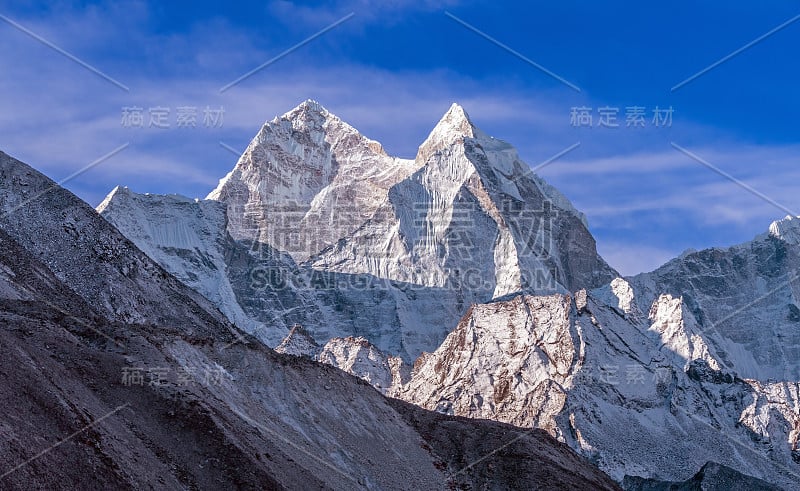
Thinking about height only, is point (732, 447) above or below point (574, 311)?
below

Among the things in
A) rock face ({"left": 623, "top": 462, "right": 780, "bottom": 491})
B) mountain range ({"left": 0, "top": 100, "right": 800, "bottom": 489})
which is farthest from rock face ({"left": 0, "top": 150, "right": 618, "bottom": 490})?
rock face ({"left": 623, "top": 462, "right": 780, "bottom": 491})

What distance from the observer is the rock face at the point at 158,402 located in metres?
62.0

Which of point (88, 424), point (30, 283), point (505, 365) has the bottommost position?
point (88, 424)

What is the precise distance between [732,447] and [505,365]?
97.2ft

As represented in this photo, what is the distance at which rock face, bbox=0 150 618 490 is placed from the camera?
62.0m

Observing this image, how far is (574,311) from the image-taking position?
180 m

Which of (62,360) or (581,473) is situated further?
(581,473)

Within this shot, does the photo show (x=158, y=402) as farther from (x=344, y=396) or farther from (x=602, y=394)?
(x=602, y=394)

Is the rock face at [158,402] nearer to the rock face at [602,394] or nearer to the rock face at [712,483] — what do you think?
the rock face at [712,483]

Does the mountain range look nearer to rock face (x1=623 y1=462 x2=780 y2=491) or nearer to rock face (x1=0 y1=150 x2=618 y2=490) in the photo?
rock face (x1=0 y1=150 x2=618 y2=490)

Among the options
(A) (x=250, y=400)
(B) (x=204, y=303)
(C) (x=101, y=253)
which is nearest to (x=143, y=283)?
(C) (x=101, y=253)

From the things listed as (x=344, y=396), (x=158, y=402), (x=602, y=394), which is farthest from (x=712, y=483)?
(x=158, y=402)

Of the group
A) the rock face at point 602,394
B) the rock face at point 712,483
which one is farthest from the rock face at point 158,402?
the rock face at point 602,394

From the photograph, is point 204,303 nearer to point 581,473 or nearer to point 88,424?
point 581,473
